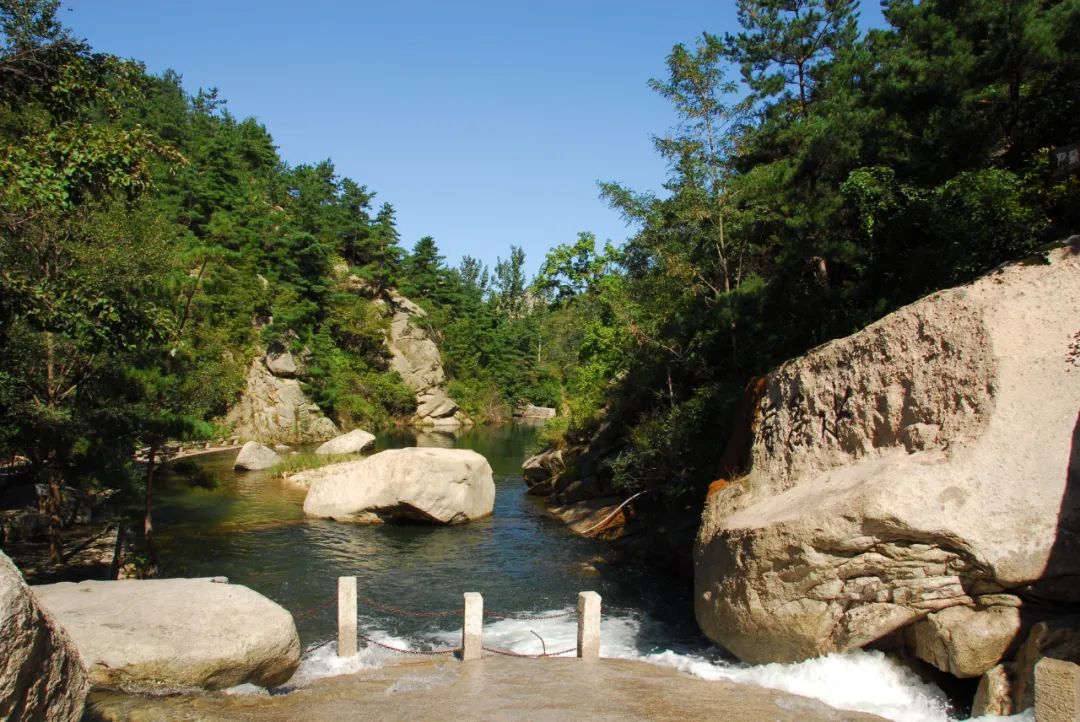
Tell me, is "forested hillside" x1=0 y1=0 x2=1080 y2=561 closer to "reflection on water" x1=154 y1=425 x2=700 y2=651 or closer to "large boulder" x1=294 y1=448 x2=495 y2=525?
"reflection on water" x1=154 y1=425 x2=700 y2=651

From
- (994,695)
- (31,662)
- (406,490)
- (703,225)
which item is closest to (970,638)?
(994,695)

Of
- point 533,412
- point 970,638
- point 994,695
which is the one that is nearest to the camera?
point 994,695

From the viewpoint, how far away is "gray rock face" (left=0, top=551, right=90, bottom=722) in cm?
472

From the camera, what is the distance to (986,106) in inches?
588

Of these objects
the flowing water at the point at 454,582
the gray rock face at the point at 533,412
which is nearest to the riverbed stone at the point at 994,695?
the flowing water at the point at 454,582

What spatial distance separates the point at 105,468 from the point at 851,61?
2116cm

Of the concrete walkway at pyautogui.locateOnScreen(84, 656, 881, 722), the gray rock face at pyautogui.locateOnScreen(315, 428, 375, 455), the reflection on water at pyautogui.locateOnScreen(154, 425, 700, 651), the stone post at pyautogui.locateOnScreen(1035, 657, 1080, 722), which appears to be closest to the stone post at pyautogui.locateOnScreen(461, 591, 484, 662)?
the concrete walkway at pyautogui.locateOnScreen(84, 656, 881, 722)

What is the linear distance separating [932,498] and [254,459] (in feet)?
103

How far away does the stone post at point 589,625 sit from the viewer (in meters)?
11.1

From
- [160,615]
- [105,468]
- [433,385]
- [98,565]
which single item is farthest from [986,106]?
[433,385]

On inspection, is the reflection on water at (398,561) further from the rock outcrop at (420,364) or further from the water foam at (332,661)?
the rock outcrop at (420,364)

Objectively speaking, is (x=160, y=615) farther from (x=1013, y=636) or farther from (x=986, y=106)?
(x=986, y=106)

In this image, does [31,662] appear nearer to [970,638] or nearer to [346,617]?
[346,617]

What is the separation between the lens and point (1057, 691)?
20.8 feet
